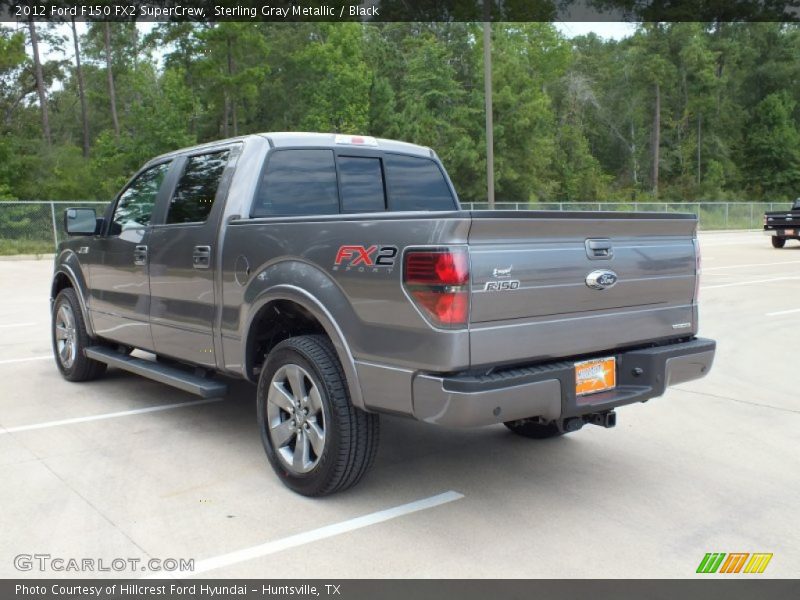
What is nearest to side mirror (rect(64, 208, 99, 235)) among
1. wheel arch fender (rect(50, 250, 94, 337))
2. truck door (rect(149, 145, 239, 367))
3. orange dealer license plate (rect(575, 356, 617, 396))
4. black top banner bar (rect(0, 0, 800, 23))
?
wheel arch fender (rect(50, 250, 94, 337))

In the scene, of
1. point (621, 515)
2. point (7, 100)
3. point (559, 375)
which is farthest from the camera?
point (7, 100)

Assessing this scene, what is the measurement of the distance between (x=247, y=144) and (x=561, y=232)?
2.33 metres

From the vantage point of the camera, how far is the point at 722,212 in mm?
45500

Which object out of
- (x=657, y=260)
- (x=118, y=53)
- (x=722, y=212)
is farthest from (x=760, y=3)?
(x=657, y=260)

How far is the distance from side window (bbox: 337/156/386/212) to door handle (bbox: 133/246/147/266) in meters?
1.58

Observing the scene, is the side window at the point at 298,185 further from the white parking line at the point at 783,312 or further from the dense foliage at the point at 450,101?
the dense foliage at the point at 450,101

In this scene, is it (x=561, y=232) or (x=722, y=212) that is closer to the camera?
(x=561, y=232)

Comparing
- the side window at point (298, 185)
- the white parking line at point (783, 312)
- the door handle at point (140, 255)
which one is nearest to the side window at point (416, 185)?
the side window at point (298, 185)

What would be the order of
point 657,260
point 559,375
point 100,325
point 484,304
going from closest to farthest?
point 484,304 → point 559,375 → point 657,260 → point 100,325

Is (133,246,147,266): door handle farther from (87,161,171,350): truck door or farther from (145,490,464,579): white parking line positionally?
(145,490,464,579): white parking line

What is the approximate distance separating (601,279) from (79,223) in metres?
4.44

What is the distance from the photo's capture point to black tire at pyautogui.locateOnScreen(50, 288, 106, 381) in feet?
22.8

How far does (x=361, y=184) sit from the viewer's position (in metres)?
5.56

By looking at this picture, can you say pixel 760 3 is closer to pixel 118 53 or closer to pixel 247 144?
pixel 118 53
